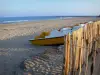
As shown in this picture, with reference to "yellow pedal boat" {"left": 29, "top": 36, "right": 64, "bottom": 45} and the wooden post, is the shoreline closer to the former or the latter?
"yellow pedal boat" {"left": 29, "top": 36, "right": 64, "bottom": 45}

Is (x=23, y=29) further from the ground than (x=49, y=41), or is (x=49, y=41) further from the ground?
(x=49, y=41)

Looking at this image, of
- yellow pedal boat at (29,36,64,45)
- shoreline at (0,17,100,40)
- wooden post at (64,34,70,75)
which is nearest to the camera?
wooden post at (64,34,70,75)

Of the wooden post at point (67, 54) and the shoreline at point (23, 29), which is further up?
the wooden post at point (67, 54)

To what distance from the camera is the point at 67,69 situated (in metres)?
5.70

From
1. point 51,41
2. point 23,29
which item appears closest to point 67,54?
point 51,41

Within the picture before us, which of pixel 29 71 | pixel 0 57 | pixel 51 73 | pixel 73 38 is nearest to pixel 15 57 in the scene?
pixel 0 57

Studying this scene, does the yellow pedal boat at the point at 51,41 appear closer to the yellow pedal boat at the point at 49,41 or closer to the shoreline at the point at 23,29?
the yellow pedal boat at the point at 49,41

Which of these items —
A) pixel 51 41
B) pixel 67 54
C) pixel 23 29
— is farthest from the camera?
pixel 23 29

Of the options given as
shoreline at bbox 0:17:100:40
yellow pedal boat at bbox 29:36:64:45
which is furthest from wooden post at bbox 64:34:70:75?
shoreline at bbox 0:17:100:40

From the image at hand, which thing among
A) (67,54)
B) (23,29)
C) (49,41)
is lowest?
(23,29)

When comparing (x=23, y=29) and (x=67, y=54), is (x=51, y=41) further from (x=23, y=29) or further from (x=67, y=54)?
(x=23, y=29)

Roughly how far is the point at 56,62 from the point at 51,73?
182cm

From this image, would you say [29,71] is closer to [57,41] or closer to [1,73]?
[1,73]

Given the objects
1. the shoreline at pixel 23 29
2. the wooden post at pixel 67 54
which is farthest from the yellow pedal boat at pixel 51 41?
the wooden post at pixel 67 54
